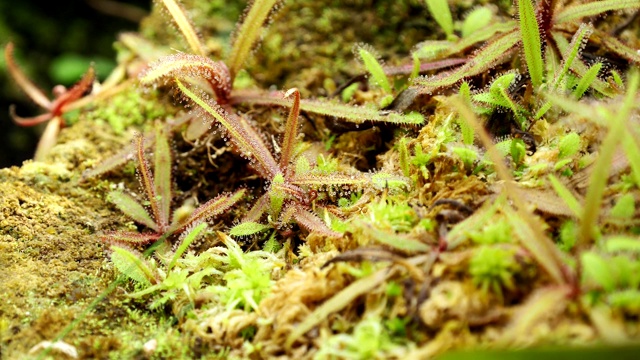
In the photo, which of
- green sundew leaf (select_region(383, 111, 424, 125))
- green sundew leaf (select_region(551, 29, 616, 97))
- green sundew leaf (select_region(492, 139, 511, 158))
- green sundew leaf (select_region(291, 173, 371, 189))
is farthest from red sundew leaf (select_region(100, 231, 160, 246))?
green sundew leaf (select_region(551, 29, 616, 97))

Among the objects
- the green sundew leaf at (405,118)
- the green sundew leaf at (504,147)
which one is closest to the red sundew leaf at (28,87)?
the green sundew leaf at (405,118)

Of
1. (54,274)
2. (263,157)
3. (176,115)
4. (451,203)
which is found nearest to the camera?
(451,203)

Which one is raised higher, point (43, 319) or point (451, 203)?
point (451, 203)

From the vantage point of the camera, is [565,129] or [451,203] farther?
[565,129]

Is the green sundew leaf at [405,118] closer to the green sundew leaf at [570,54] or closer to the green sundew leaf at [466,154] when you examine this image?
the green sundew leaf at [466,154]

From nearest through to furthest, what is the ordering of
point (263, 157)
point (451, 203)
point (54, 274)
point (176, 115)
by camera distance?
point (451, 203) < point (54, 274) < point (263, 157) < point (176, 115)

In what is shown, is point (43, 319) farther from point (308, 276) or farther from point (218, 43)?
point (218, 43)

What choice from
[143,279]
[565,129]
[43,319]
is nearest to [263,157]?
[143,279]
